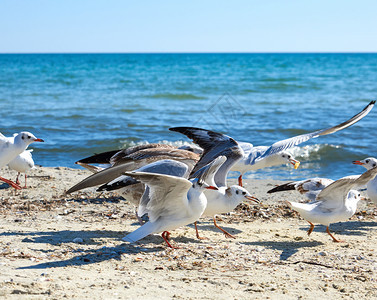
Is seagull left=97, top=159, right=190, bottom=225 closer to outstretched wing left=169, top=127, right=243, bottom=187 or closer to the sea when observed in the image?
outstretched wing left=169, top=127, right=243, bottom=187

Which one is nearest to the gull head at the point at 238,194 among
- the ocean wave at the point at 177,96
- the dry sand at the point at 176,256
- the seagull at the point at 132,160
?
the dry sand at the point at 176,256

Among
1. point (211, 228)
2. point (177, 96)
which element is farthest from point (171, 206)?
point (177, 96)

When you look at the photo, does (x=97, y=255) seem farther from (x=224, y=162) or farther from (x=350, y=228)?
(x=350, y=228)

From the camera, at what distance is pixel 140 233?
523cm

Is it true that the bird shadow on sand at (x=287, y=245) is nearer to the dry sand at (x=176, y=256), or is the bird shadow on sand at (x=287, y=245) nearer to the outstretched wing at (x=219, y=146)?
the dry sand at (x=176, y=256)

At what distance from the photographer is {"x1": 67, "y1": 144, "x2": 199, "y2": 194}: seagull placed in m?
6.07

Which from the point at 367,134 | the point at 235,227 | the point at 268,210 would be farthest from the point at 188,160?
the point at 367,134

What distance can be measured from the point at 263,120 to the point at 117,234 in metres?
11.8

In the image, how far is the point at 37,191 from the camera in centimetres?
796

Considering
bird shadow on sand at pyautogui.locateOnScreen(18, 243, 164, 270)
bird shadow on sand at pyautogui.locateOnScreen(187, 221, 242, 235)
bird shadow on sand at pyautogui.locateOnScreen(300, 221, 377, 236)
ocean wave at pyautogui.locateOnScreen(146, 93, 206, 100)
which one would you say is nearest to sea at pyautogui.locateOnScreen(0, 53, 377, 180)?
ocean wave at pyautogui.locateOnScreen(146, 93, 206, 100)

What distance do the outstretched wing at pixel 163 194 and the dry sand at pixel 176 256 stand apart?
0.41 metres

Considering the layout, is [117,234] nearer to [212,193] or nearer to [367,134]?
[212,193]

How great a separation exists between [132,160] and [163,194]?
1128mm

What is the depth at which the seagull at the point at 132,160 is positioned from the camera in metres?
6.07
